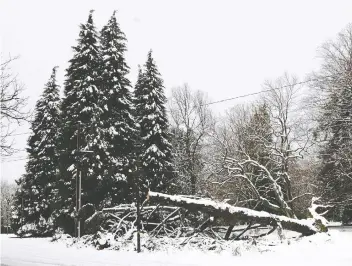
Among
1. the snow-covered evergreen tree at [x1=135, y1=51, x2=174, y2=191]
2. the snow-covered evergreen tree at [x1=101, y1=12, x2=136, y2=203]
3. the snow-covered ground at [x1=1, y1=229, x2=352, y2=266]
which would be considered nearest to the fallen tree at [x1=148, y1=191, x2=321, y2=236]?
the snow-covered ground at [x1=1, y1=229, x2=352, y2=266]

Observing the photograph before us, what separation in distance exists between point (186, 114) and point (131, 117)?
13.4 m

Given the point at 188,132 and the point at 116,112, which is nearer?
the point at 116,112

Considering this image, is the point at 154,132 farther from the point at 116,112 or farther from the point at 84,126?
the point at 84,126

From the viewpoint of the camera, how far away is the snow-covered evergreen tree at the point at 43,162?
96.1 feet

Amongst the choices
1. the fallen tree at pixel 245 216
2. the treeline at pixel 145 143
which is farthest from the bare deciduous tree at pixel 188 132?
the fallen tree at pixel 245 216

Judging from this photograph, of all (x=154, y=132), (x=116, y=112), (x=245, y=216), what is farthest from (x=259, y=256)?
(x=154, y=132)

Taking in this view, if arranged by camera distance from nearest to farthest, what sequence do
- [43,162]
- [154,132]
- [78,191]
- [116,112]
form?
[78,191] → [116,112] → [154,132] → [43,162]

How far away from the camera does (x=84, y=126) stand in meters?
23.6

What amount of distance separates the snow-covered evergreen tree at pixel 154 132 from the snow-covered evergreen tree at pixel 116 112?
181 cm

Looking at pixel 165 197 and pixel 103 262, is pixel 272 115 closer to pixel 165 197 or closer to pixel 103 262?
pixel 165 197

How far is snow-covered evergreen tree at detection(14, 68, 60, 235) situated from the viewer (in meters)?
29.3

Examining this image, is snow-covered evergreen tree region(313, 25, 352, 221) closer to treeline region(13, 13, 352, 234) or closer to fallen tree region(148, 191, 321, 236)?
treeline region(13, 13, 352, 234)

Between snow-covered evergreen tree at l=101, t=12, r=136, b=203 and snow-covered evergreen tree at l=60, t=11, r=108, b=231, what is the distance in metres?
0.53

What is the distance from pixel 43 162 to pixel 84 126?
25.5ft
